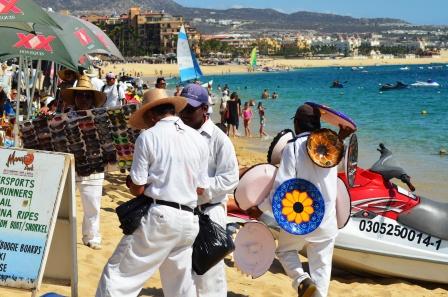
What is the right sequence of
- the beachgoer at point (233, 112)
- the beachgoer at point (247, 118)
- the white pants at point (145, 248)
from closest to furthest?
the white pants at point (145, 248), the beachgoer at point (233, 112), the beachgoer at point (247, 118)

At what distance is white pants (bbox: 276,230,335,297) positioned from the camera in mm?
5656

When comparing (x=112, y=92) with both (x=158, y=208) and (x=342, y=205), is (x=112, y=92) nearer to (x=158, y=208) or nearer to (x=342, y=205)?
(x=342, y=205)

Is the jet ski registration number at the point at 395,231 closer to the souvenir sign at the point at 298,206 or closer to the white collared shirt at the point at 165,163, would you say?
the souvenir sign at the point at 298,206

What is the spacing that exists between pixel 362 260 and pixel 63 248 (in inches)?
125

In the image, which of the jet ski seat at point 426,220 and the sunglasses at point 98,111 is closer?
the jet ski seat at point 426,220

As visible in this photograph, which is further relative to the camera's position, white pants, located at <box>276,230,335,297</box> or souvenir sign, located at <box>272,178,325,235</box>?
white pants, located at <box>276,230,335,297</box>

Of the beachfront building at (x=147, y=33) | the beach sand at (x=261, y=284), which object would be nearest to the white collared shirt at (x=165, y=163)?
the beach sand at (x=261, y=284)

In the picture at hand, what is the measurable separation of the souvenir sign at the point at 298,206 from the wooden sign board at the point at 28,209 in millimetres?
1561

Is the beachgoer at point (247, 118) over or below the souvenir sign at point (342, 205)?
below

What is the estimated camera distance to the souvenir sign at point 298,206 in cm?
555

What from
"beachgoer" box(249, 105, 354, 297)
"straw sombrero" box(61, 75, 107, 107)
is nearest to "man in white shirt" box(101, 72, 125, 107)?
"straw sombrero" box(61, 75, 107, 107)

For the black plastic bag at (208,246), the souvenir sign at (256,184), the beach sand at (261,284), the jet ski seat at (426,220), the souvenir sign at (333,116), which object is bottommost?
the beach sand at (261,284)

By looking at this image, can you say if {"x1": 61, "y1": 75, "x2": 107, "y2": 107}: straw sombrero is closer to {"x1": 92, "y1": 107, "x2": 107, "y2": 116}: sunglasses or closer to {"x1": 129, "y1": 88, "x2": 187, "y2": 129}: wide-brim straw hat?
{"x1": 92, "y1": 107, "x2": 107, "y2": 116}: sunglasses

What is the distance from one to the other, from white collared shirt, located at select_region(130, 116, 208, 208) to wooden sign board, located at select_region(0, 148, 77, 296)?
57 centimetres
